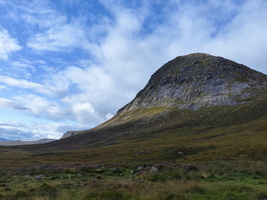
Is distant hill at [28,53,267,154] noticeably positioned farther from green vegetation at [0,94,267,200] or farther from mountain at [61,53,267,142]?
green vegetation at [0,94,267,200]

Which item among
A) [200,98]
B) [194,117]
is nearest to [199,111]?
[194,117]

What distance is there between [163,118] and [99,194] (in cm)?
14674

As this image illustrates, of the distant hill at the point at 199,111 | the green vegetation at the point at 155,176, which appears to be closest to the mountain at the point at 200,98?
the distant hill at the point at 199,111

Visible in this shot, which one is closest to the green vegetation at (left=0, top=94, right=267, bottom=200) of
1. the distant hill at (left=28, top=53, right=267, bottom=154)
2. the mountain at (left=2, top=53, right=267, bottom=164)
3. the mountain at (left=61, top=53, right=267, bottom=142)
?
the mountain at (left=2, top=53, right=267, bottom=164)

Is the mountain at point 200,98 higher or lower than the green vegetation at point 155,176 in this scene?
higher

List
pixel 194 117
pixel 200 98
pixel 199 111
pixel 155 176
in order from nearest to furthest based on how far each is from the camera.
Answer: pixel 155 176, pixel 194 117, pixel 199 111, pixel 200 98

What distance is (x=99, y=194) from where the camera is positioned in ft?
46.0

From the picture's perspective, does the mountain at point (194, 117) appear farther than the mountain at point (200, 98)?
No

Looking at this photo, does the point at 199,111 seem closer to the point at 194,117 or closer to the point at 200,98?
the point at 194,117

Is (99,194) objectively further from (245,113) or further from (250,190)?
(245,113)

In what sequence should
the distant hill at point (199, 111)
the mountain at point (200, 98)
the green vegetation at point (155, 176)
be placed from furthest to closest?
the mountain at point (200, 98)
the distant hill at point (199, 111)
the green vegetation at point (155, 176)

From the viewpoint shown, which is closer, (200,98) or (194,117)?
Answer: (194,117)

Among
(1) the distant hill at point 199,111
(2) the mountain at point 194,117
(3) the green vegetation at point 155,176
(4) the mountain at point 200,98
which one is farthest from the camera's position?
(4) the mountain at point 200,98

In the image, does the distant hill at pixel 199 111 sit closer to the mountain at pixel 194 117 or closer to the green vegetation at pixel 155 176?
the mountain at pixel 194 117
